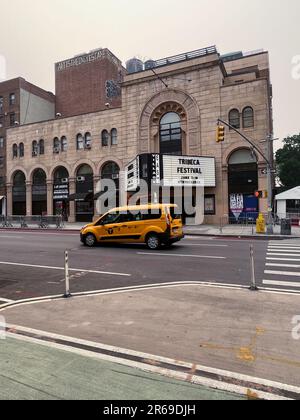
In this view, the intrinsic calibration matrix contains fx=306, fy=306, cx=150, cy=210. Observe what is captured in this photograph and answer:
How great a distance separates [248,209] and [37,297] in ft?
83.1

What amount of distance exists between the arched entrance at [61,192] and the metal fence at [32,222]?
562cm

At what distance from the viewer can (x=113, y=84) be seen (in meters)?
49.8

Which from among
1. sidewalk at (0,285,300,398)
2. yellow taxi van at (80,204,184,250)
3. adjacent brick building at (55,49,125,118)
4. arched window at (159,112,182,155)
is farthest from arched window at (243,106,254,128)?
adjacent brick building at (55,49,125,118)

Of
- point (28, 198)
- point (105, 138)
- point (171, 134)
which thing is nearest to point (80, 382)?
A: point (171, 134)

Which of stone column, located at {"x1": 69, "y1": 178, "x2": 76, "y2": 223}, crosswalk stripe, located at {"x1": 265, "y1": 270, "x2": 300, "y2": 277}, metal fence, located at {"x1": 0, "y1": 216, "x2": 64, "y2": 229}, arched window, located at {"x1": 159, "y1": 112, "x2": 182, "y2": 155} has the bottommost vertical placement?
crosswalk stripe, located at {"x1": 265, "y1": 270, "x2": 300, "y2": 277}

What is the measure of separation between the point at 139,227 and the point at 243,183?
58.1ft

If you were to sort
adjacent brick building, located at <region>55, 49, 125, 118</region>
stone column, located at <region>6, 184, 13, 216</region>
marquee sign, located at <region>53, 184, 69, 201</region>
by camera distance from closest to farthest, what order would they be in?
marquee sign, located at <region>53, 184, 69, 201</region> → stone column, located at <region>6, 184, 13, 216</region> → adjacent brick building, located at <region>55, 49, 125, 118</region>

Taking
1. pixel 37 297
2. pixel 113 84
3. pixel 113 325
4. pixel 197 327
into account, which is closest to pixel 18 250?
pixel 37 297

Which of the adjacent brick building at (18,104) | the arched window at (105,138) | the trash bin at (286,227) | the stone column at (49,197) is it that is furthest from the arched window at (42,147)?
the trash bin at (286,227)

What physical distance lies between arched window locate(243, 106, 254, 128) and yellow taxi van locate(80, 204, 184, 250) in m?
17.6

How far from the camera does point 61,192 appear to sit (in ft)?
125

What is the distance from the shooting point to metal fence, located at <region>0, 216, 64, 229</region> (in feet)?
99.1

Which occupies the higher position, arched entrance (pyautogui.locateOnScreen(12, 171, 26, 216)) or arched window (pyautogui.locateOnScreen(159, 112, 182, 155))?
arched window (pyautogui.locateOnScreen(159, 112, 182, 155))

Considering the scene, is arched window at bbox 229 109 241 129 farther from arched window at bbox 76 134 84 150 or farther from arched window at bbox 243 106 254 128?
arched window at bbox 76 134 84 150
